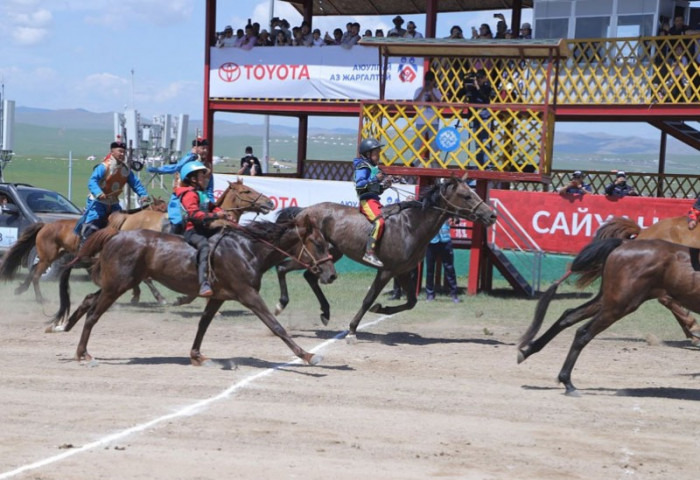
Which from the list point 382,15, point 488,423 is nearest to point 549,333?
point 488,423

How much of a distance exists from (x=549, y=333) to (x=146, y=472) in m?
5.32

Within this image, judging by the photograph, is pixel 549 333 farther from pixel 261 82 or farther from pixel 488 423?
pixel 261 82

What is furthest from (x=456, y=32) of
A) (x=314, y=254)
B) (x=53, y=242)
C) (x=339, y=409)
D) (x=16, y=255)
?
(x=339, y=409)

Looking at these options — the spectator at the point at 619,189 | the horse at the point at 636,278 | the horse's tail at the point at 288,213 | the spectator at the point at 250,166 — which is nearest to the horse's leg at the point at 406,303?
the horse's tail at the point at 288,213

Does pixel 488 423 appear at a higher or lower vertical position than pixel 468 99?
lower

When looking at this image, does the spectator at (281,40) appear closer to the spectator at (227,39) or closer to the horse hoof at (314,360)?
the spectator at (227,39)

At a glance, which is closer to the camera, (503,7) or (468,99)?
(468,99)

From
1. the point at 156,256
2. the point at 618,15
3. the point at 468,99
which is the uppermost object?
the point at 618,15

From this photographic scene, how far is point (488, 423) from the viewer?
360 inches

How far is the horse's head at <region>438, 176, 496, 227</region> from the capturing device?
1423cm

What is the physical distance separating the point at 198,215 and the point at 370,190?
3.66 m

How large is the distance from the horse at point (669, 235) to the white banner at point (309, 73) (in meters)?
9.73

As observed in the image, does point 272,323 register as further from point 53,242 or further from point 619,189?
point 619,189

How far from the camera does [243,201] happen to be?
15.7 metres
